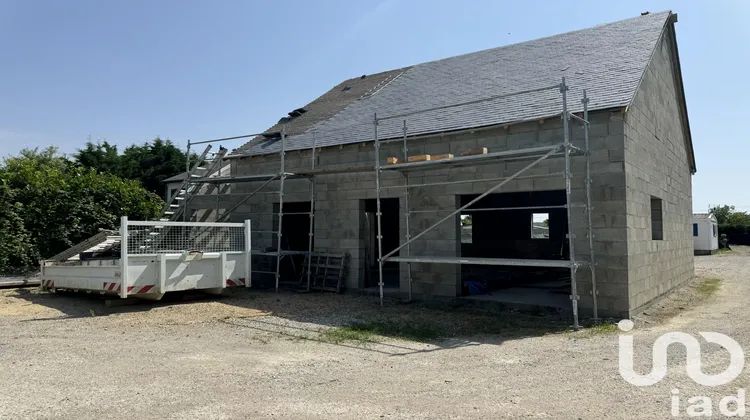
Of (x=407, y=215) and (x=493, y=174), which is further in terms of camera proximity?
(x=407, y=215)

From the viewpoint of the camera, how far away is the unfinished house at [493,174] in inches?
354

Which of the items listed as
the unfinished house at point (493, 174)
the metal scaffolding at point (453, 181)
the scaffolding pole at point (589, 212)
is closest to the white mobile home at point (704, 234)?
the unfinished house at point (493, 174)

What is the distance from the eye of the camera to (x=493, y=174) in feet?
33.5

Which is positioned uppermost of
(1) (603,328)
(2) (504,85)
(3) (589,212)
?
(2) (504,85)

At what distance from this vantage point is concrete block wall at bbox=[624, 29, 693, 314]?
30.7ft

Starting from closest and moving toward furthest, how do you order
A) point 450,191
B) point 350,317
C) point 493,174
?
point 350,317 < point 493,174 < point 450,191

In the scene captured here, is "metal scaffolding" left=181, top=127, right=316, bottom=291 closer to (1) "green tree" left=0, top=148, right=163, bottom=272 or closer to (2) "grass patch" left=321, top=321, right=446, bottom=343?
(1) "green tree" left=0, top=148, right=163, bottom=272

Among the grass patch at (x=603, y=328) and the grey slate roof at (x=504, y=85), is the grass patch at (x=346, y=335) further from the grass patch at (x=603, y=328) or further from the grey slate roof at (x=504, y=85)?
the grey slate roof at (x=504, y=85)

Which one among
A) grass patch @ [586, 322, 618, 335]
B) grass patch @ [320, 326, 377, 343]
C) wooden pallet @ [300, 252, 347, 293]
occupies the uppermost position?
wooden pallet @ [300, 252, 347, 293]

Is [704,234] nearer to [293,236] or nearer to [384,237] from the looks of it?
[384,237]

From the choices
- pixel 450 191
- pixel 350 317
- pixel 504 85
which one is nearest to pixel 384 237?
pixel 450 191

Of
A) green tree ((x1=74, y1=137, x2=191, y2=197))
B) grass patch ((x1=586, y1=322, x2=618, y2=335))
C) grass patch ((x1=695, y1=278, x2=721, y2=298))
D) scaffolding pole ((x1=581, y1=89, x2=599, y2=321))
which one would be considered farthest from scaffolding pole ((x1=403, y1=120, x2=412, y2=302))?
green tree ((x1=74, y1=137, x2=191, y2=197))
